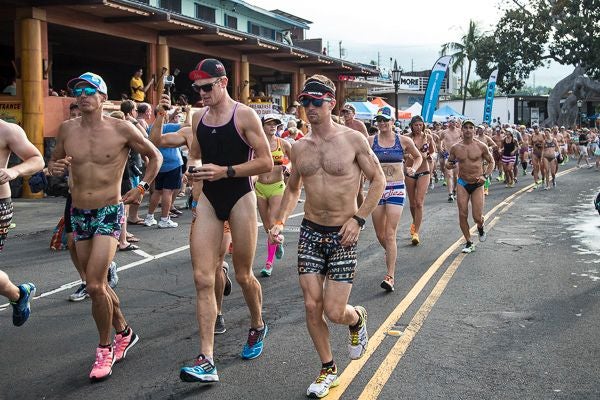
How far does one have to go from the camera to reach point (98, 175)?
18.3 ft

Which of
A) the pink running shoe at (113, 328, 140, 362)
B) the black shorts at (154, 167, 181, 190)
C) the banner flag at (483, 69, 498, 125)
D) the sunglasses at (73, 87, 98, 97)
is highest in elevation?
the banner flag at (483, 69, 498, 125)

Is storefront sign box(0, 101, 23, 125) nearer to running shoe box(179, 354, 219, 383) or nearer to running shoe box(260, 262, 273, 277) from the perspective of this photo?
running shoe box(260, 262, 273, 277)

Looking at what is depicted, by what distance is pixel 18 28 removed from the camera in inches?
712

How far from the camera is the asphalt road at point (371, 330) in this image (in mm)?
5008

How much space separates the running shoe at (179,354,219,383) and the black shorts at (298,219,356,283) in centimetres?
87

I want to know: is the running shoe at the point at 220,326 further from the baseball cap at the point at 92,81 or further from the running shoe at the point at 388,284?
the running shoe at the point at 388,284

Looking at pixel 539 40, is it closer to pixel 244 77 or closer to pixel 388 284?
pixel 244 77

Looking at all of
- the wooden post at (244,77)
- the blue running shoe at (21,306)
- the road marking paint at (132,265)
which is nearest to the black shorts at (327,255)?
the blue running shoe at (21,306)

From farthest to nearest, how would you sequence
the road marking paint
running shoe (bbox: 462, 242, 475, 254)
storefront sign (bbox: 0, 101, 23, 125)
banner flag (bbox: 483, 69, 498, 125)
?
banner flag (bbox: 483, 69, 498, 125)
storefront sign (bbox: 0, 101, 23, 125)
running shoe (bbox: 462, 242, 475, 254)
the road marking paint

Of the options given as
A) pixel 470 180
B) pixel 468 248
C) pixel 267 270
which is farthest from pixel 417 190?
pixel 267 270

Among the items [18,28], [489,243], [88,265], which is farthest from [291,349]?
[18,28]

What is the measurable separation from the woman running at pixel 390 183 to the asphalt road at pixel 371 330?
0.40m

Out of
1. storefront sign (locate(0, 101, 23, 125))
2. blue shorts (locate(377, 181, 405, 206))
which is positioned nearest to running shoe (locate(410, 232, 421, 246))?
blue shorts (locate(377, 181, 405, 206))

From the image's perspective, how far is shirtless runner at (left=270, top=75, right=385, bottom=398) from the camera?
192 inches
